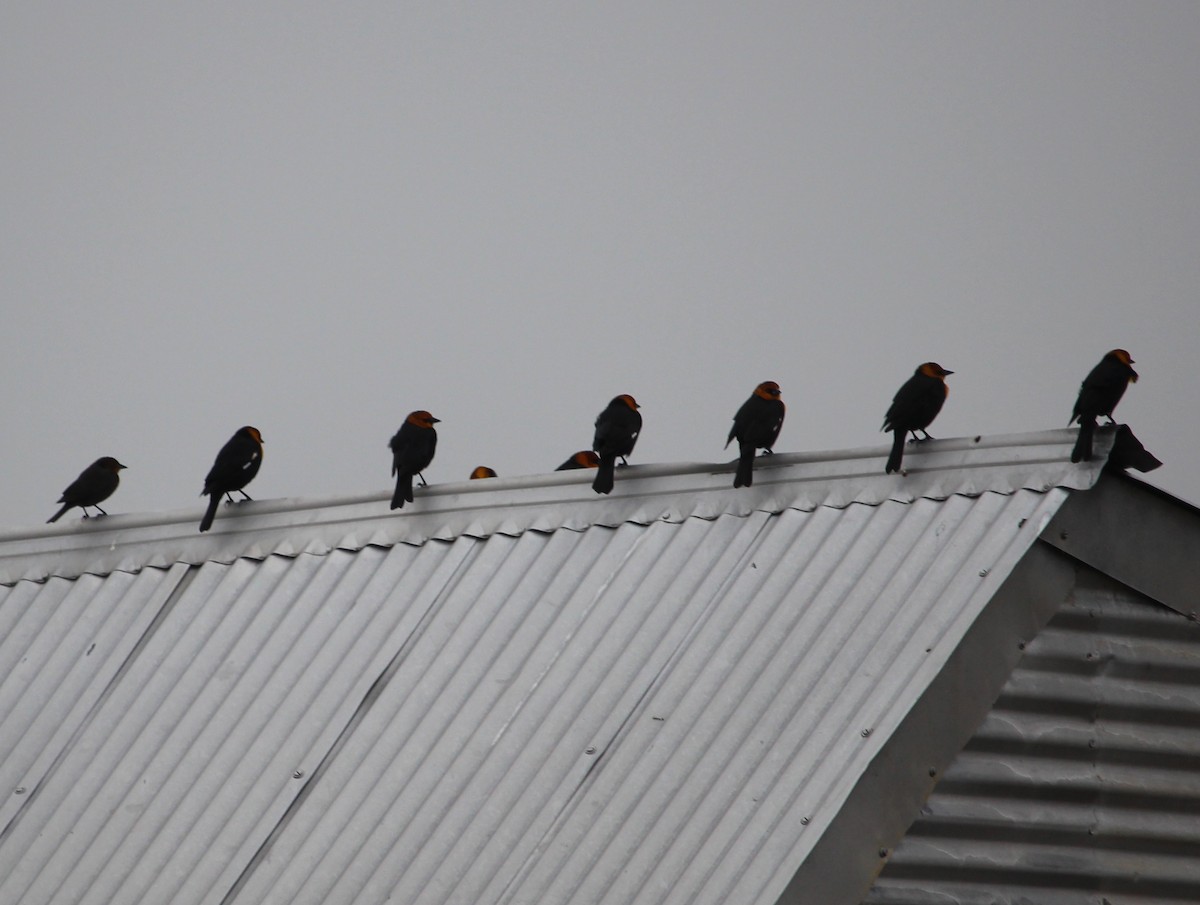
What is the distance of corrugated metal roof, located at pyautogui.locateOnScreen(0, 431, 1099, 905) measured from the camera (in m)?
5.43

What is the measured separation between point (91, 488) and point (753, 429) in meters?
4.47

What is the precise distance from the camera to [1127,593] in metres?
5.51

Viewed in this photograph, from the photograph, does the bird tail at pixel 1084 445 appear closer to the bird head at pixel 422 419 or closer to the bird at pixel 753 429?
the bird at pixel 753 429

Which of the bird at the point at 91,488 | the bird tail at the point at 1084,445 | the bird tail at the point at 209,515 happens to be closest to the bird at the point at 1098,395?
the bird tail at the point at 1084,445

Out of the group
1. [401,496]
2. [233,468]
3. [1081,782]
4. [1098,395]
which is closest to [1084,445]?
[1098,395]

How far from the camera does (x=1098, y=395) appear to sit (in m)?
6.25

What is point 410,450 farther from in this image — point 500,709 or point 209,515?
point 500,709

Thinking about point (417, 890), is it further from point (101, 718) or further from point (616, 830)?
point (101, 718)

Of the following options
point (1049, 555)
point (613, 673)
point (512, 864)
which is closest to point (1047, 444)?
point (1049, 555)

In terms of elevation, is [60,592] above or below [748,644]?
below

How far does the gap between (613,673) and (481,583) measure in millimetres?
1010

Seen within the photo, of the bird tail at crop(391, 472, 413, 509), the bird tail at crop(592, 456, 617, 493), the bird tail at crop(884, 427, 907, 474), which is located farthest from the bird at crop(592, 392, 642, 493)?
the bird tail at crop(884, 427, 907, 474)

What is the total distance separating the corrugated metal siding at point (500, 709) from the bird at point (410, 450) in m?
0.69

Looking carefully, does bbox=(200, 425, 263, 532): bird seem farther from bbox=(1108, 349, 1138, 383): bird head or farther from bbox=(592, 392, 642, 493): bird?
bbox=(1108, 349, 1138, 383): bird head
